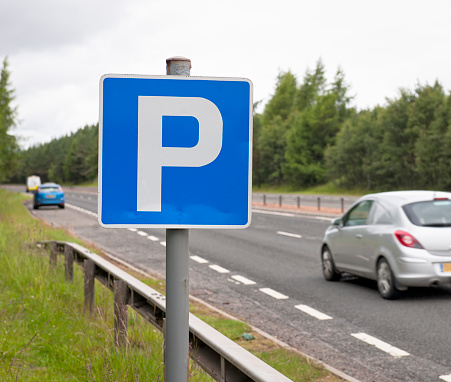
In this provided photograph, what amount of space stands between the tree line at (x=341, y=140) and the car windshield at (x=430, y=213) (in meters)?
32.4

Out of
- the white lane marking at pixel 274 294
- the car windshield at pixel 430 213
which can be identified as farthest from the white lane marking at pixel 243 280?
the car windshield at pixel 430 213

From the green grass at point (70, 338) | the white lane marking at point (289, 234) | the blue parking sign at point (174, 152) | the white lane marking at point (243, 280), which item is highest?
the blue parking sign at point (174, 152)

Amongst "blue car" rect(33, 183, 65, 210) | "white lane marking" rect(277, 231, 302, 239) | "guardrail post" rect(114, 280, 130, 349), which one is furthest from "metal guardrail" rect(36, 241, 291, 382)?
"blue car" rect(33, 183, 65, 210)

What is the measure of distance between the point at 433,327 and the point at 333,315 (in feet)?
4.18

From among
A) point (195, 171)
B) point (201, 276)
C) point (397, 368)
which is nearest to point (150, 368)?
point (195, 171)

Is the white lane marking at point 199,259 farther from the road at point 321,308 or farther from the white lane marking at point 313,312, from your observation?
the white lane marking at point 313,312

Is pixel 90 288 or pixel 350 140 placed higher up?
pixel 350 140

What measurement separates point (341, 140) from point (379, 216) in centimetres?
6628

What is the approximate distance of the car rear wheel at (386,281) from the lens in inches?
362

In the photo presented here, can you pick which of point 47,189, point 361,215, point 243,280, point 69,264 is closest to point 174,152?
point 69,264

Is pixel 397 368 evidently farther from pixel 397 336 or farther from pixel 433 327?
pixel 433 327

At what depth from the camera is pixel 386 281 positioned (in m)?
9.36

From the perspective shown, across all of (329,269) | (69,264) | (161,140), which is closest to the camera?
(161,140)

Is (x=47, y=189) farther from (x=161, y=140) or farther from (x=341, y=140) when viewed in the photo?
(x=341, y=140)
